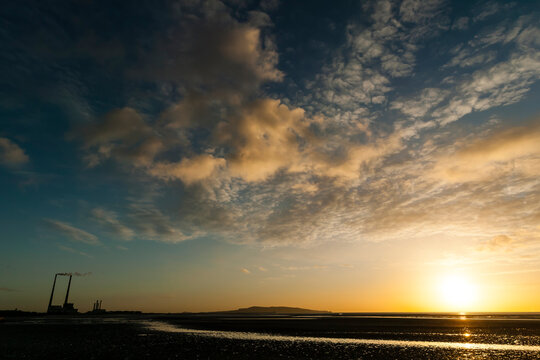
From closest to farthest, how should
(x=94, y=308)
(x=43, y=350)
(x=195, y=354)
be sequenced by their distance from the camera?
(x=195, y=354)
(x=43, y=350)
(x=94, y=308)

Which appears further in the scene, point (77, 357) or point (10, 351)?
point (10, 351)

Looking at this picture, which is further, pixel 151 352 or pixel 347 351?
pixel 347 351

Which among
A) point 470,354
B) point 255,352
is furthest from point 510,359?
point 255,352

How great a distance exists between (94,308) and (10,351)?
185978mm

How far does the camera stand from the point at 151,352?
82.8 ft

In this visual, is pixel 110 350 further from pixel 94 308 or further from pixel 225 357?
pixel 94 308

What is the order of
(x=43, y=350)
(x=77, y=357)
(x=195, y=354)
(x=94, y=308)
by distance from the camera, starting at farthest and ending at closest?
1. (x=94, y=308)
2. (x=43, y=350)
3. (x=195, y=354)
4. (x=77, y=357)

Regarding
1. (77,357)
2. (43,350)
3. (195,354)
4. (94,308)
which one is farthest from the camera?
(94,308)

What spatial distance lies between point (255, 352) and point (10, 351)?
19982mm

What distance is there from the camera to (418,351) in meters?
27.4

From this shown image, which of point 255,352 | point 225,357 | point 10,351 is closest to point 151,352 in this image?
point 225,357

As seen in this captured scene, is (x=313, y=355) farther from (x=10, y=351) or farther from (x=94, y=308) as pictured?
(x=94, y=308)

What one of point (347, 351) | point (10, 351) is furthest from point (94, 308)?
point (347, 351)

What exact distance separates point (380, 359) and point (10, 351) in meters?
29.6
